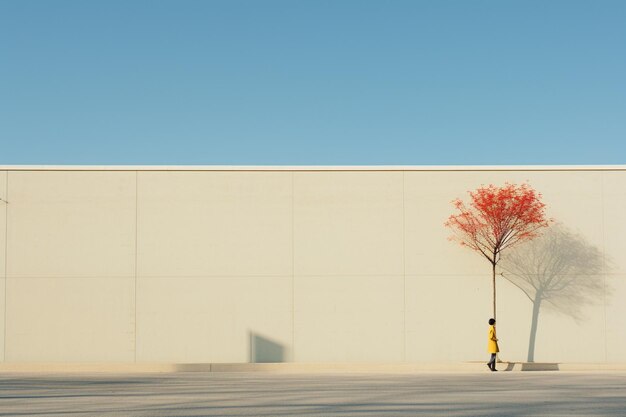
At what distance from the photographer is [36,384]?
21.3 meters

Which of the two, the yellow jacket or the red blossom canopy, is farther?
the red blossom canopy

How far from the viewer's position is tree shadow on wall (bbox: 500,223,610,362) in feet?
94.2

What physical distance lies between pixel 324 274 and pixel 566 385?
10577 mm

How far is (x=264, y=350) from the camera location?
2866 centimetres

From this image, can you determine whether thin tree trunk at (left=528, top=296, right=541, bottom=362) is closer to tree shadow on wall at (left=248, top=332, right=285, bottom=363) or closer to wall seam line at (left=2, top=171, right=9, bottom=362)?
tree shadow on wall at (left=248, top=332, right=285, bottom=363)

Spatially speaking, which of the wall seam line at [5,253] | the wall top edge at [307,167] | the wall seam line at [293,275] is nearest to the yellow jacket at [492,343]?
the wall top edge at [307,167]

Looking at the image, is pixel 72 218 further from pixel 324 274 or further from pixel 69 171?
pixel 324 274

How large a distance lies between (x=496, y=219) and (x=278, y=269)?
25.4ft

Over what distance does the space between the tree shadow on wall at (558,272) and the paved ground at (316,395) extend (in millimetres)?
4265

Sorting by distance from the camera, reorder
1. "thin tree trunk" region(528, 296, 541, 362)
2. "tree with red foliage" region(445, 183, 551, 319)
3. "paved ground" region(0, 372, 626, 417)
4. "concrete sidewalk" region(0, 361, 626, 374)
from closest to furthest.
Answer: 1. "paved ground" region(0, 372, 626, 417)
2. "concrete sidewalk" region(0, 361, 626, 374)
3. "tree with red foliage" region(445, 183, 551, 319)
4. "thin tree trunk" region(528, 296, 541, 362)

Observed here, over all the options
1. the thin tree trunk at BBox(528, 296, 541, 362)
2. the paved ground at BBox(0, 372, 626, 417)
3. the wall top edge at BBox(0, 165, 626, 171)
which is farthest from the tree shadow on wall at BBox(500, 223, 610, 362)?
the paved ground at BBox(0, 372, 626, 417)

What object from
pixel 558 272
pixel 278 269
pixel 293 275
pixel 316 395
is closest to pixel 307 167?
pixel 278 269

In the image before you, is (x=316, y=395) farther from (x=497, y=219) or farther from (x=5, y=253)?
(x=5, y=253)

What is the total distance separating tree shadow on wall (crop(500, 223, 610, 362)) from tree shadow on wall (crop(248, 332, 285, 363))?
8.42 metres
